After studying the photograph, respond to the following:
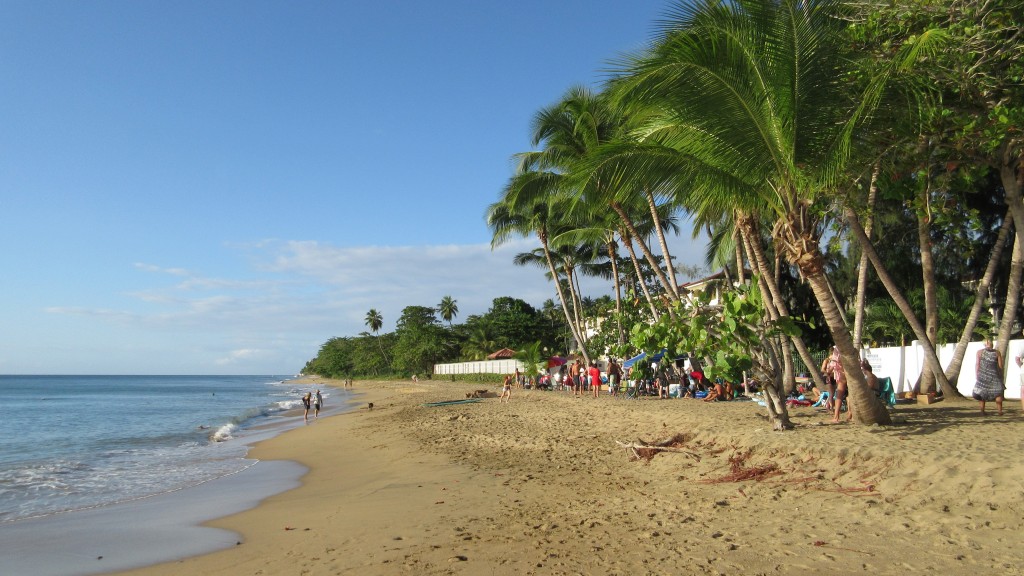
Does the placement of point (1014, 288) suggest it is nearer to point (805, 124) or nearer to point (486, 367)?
point (805, 124)

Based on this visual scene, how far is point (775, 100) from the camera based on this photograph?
788 cm

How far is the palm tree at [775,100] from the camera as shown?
755 centimetres

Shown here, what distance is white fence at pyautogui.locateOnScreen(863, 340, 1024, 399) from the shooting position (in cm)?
1257

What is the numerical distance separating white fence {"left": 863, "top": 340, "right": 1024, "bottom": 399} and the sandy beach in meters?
1.85

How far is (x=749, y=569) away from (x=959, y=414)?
7001 millimetres

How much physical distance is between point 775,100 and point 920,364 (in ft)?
31.3

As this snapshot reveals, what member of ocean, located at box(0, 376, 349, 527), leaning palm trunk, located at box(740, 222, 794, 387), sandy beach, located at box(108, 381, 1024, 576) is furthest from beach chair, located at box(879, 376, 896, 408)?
Answer: ocean, located at box(0, 376, 349, 527)

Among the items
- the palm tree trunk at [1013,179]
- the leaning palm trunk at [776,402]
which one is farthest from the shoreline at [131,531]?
the palm tree trunk at [1013,179]

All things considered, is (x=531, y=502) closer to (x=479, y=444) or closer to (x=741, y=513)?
(x=741, y=513)

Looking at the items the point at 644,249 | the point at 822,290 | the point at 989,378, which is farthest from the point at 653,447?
the point at 644,249

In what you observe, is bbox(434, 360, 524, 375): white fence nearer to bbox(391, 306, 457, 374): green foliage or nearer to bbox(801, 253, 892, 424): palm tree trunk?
bbox(391, 306, 457, 374): green foliage

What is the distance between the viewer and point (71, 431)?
24.4m

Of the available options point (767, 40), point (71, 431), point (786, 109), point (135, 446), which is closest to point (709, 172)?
point (786, 109)

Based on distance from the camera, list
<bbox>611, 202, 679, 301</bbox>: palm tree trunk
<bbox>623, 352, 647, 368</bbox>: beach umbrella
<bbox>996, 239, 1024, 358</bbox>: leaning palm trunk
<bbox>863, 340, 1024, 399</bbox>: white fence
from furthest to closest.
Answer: <bbox>623, 352, 647, 368</bbox>: beach umbrella
<bbox>611, 202, 679, 301</bbox>: palm tree trunk
<bbox>863, 340, 1024, 399</bbox>: white fence
<bbox>996, 239, 1024, 358</bbox>: leaning palm trunk
